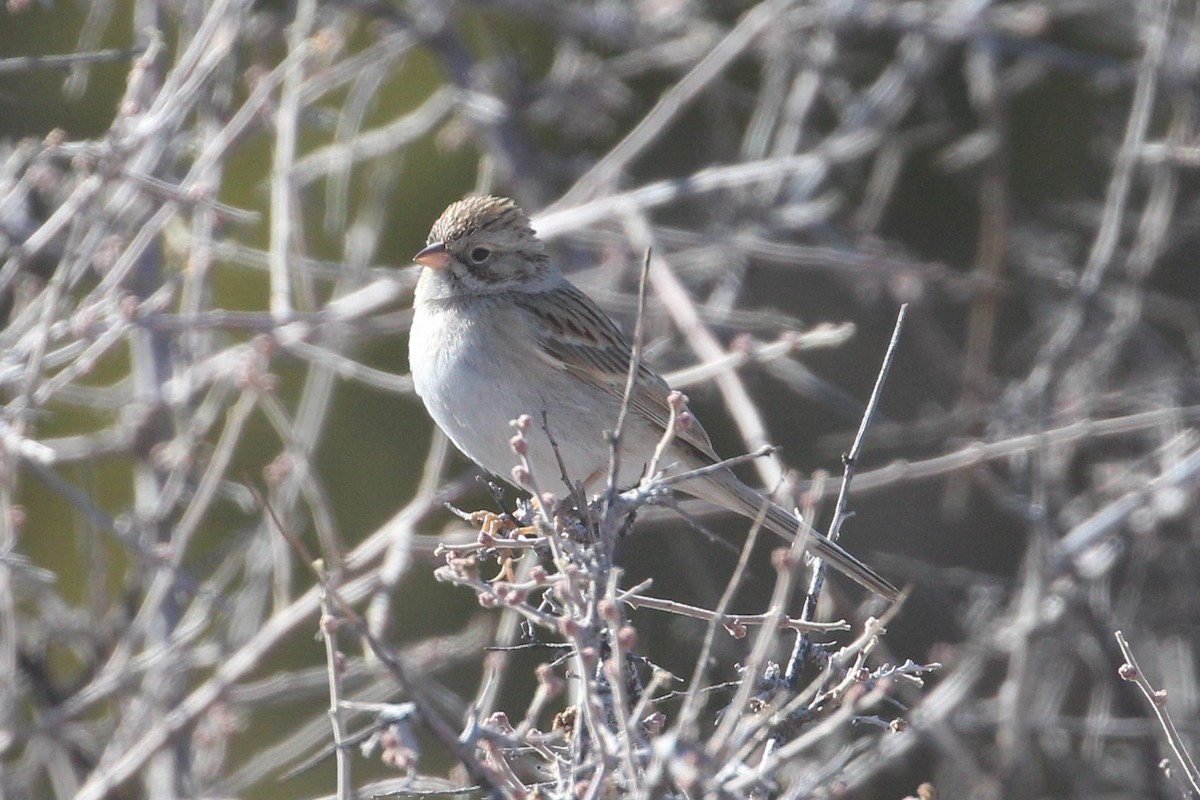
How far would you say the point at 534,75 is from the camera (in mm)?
7914

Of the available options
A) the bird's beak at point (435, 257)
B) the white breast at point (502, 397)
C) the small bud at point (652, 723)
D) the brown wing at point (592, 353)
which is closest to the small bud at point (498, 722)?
the small bud at point (652, 723)

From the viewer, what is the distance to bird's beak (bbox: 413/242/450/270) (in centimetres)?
462

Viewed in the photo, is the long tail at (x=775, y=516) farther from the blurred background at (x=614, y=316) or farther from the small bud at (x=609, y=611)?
the small bud at (x=609, y=611)

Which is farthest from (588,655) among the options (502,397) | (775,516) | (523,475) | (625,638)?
(502,397)

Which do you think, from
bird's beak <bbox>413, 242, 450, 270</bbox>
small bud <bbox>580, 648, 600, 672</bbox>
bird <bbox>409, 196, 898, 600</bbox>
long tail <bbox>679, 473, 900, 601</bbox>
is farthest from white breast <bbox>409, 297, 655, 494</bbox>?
small bud <bbox>580, 648, 600, 672</bbox>

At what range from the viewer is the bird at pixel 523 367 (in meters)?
4.35

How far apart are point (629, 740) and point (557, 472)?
237 centimetres

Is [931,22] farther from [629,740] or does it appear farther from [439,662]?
[629,740]

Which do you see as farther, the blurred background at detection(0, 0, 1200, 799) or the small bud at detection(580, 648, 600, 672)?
the blurred background at detection(0, 0, 1200, 799)

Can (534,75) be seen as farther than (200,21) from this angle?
Yes

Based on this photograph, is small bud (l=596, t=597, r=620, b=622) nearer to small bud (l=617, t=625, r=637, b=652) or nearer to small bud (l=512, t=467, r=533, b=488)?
small bud (l=617, t=625, r=637, b=652)

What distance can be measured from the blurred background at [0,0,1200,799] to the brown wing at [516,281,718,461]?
0.14 m

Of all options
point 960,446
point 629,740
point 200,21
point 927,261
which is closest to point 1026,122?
point 927,261

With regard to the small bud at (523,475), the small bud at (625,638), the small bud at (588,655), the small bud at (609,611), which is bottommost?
the small bud at (588,655)
